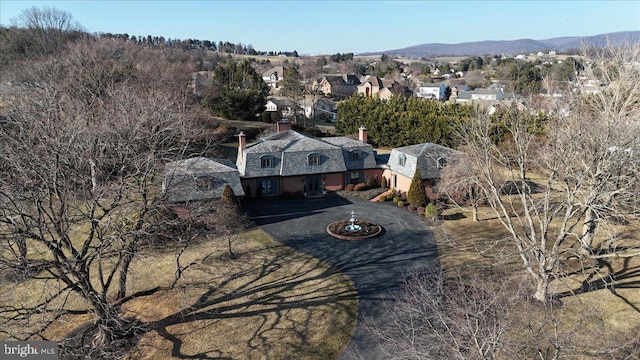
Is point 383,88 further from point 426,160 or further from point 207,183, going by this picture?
point 207,183

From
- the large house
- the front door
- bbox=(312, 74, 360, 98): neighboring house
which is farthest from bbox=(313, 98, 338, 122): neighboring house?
the front door

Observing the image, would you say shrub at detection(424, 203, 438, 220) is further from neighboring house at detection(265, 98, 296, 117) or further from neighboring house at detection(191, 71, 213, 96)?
neighboring house at detection(191, 71, 213, 96)

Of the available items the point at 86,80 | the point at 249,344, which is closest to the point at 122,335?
the point at 249,344

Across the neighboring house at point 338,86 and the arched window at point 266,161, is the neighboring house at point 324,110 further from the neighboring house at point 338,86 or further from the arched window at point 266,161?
the arched window at point 266,161

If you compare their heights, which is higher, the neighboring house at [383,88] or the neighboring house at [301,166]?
the neighboring house at [383,88]

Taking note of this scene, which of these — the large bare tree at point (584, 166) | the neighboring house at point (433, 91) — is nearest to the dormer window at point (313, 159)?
the large bare tree at point (584, 166)
